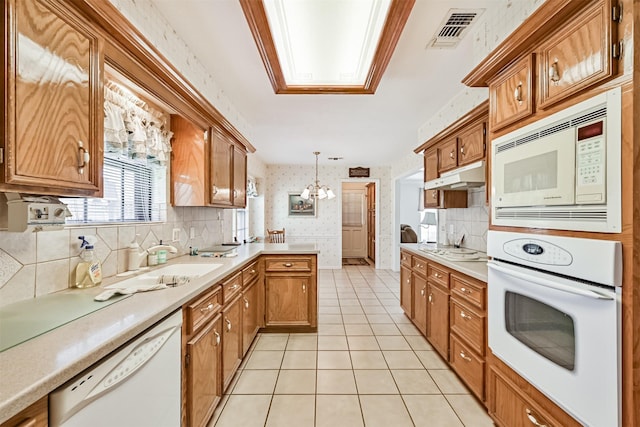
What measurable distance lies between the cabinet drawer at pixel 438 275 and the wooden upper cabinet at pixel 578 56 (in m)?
1.47

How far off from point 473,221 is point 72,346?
10.5 ft

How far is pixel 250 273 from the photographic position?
2.58 metres

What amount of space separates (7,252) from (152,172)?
4.27 ft

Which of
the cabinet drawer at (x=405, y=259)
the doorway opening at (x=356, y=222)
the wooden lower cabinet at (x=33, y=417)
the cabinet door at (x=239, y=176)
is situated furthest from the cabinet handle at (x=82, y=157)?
the doorway opening at (x=356, y=222)

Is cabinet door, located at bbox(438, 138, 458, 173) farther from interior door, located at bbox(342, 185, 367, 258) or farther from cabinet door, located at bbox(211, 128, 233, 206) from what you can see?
interior door, located at bbox(342, 185, 367, 258)

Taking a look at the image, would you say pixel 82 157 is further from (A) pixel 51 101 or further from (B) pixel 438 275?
(B) pixel 438 275

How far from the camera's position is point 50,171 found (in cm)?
96

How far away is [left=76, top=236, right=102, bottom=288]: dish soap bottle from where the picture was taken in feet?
4.59

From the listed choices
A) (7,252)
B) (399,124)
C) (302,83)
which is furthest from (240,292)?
(399,124)

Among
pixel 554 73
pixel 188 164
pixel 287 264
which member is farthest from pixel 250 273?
pixel 554 73

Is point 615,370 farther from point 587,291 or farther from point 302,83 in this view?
point 302,83

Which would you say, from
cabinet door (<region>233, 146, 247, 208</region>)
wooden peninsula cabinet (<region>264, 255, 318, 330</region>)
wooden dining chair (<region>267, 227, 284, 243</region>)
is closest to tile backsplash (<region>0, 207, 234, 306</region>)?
cabinet door (<region>233, 146, 247, 208</region>)

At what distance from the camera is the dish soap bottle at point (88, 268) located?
4.59ft

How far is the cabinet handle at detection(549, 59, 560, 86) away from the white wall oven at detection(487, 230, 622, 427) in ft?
2.26
